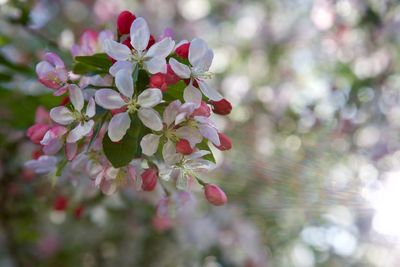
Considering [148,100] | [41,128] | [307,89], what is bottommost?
[307,89]

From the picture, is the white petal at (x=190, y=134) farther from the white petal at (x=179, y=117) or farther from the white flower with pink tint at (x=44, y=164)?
the white flower with pink tint at (x=44, y=164)

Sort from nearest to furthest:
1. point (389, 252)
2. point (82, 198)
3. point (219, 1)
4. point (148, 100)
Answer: point (148, 100) < point (82, 198) < point (389, 252) < point (219, 1)

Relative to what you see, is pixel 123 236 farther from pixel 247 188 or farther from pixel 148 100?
pixel 148 100

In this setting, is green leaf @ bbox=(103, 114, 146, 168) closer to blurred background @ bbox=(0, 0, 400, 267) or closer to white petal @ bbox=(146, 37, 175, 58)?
white petal @ bbox=(146, 37, 175, 58)

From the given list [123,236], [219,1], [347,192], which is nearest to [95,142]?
[347,192]

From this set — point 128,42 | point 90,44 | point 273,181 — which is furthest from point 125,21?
point 273,181

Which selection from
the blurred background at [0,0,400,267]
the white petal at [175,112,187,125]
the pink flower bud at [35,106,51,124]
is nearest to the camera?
the white petal at [175,112,187,125]

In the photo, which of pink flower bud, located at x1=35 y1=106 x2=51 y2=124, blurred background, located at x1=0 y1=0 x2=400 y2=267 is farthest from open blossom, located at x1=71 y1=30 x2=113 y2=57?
blurred background, located at x1=0 y1=0 x2=400 y2=267

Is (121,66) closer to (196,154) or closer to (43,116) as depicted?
(196,154)
